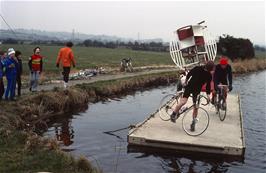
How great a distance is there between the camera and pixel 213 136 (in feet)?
43.2

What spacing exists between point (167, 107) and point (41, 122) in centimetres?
Result: 481

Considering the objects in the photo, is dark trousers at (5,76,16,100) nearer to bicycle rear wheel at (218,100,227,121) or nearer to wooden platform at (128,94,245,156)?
wooden platform at (128,94,245,156)

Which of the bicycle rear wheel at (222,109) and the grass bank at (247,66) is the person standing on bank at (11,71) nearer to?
the bicycle rear wheel at (222,109)

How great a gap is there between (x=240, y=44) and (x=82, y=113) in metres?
45.4

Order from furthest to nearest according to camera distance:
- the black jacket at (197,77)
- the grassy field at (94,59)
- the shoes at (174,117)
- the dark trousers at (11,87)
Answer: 1. the grassy field at (94,59)
2. the dark trousers at (11,87)
3. the shoes at (174,117)
4. the black jacket at (197,77)

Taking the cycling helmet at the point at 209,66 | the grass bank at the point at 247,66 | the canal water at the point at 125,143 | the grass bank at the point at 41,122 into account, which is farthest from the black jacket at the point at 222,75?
the grass bank at the point at 247,66

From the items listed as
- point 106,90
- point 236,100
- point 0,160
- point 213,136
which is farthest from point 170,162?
point 106,90

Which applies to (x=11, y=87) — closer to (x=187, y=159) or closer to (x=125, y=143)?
(x=125, y=143)

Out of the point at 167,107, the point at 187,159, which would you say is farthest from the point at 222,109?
the point at 187,159

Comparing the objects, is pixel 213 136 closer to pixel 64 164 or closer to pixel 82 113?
pixel 64 164

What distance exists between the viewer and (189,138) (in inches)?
503

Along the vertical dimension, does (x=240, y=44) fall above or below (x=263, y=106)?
above

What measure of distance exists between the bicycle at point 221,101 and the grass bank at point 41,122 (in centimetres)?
663

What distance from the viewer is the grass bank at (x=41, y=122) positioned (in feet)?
30.7
